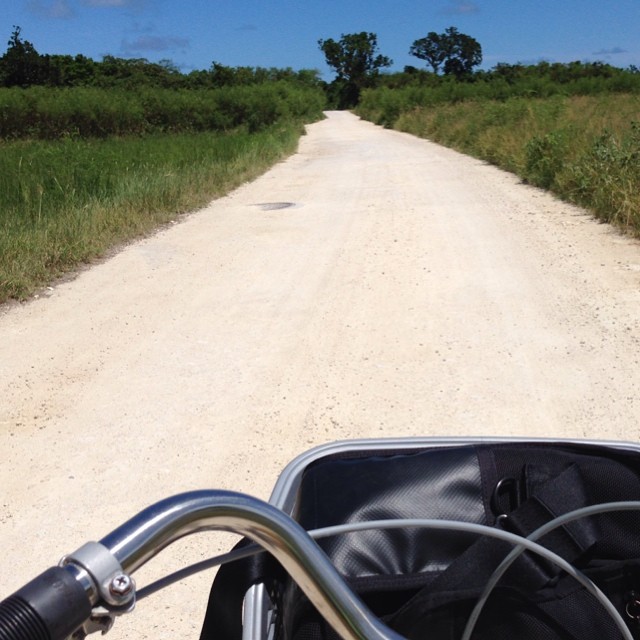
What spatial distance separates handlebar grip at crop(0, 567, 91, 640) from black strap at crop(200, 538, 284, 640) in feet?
2.42

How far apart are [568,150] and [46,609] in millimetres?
12139

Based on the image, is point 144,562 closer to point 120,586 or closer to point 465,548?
point 120,586

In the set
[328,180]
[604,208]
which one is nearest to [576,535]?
[604,208]

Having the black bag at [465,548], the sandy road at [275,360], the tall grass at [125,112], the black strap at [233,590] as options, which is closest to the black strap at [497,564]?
the black bag at [465,548]

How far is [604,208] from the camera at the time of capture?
9.11 metres

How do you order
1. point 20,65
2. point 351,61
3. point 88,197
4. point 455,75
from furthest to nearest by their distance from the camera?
point 351,61
point 455,75
point 20,65
point 88,197

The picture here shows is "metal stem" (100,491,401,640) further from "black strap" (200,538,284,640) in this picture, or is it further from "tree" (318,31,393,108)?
"tree" (318,31,393,108)

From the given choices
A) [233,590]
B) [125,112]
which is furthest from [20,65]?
[233,590]

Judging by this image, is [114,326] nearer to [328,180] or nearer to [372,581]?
[372,581]

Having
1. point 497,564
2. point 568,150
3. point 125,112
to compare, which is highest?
point 125,112

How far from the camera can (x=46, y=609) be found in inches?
29.8

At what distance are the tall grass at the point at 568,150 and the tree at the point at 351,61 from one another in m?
55.9

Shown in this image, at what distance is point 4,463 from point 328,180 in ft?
35.3

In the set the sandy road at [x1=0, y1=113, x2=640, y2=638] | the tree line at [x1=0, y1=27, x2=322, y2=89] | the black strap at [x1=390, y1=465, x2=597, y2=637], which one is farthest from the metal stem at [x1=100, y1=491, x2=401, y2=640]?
the tree line at [x1=0, y1=27, x2=322, y2=89]
